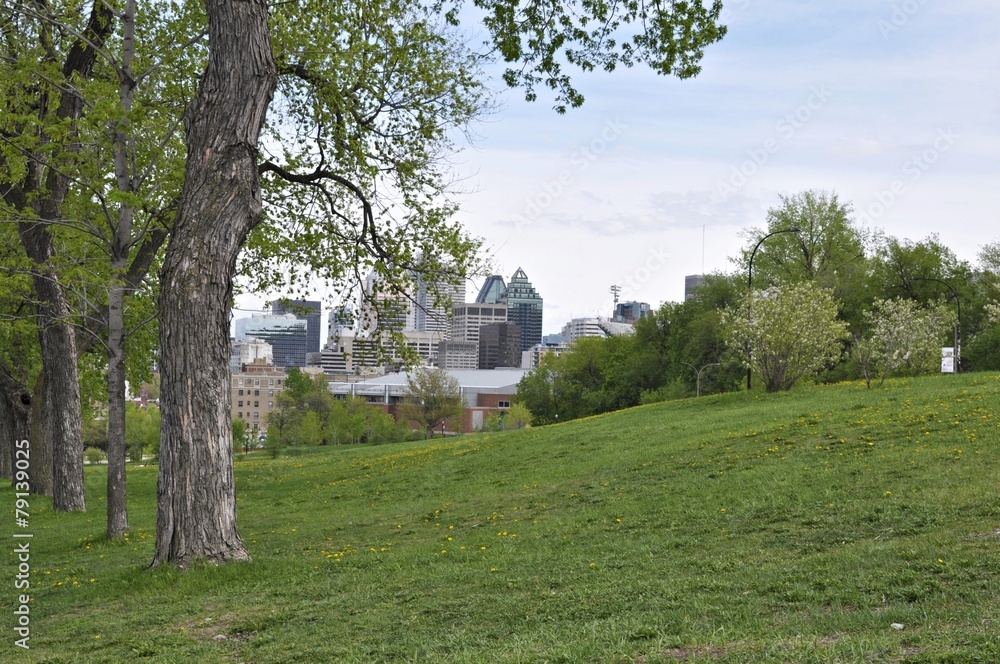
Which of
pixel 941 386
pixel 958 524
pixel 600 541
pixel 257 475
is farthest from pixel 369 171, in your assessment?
pixel 941 386

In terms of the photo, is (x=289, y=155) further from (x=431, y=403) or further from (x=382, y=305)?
(x=431, y=403)

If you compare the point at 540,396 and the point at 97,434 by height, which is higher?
the point at 540,396

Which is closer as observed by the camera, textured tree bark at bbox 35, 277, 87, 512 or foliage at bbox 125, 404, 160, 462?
textured tree bark at bbox 35, 277, 87, 512

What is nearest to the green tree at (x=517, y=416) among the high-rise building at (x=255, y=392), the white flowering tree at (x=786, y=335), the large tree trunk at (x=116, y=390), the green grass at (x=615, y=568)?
the white flowering tree at (x=786, y=335)

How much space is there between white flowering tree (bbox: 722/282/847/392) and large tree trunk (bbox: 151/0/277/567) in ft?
78.5

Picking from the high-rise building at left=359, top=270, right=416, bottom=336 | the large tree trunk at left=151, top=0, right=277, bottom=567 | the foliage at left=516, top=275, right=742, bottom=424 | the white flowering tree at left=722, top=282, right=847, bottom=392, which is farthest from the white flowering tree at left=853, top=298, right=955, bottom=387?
the large tree trunk at left=151, top=0, right=277, bottom=567

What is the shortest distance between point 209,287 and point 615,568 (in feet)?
17.8

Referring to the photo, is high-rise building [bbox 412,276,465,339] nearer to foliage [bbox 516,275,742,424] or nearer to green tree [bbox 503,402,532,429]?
foliage [bbox 516,275,742,424]

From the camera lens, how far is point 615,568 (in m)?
8.73

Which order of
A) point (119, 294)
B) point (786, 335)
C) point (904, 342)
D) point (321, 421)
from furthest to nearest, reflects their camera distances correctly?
point (321, 421)
point (904, 342)
point (786, 335)
point (119, 294)

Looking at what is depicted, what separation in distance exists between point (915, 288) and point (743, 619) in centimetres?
6149

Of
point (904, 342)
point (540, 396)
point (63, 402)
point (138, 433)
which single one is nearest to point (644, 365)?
point (540, 396)

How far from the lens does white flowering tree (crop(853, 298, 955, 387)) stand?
33.3m

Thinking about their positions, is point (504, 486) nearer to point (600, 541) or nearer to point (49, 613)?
point (600, 541)
